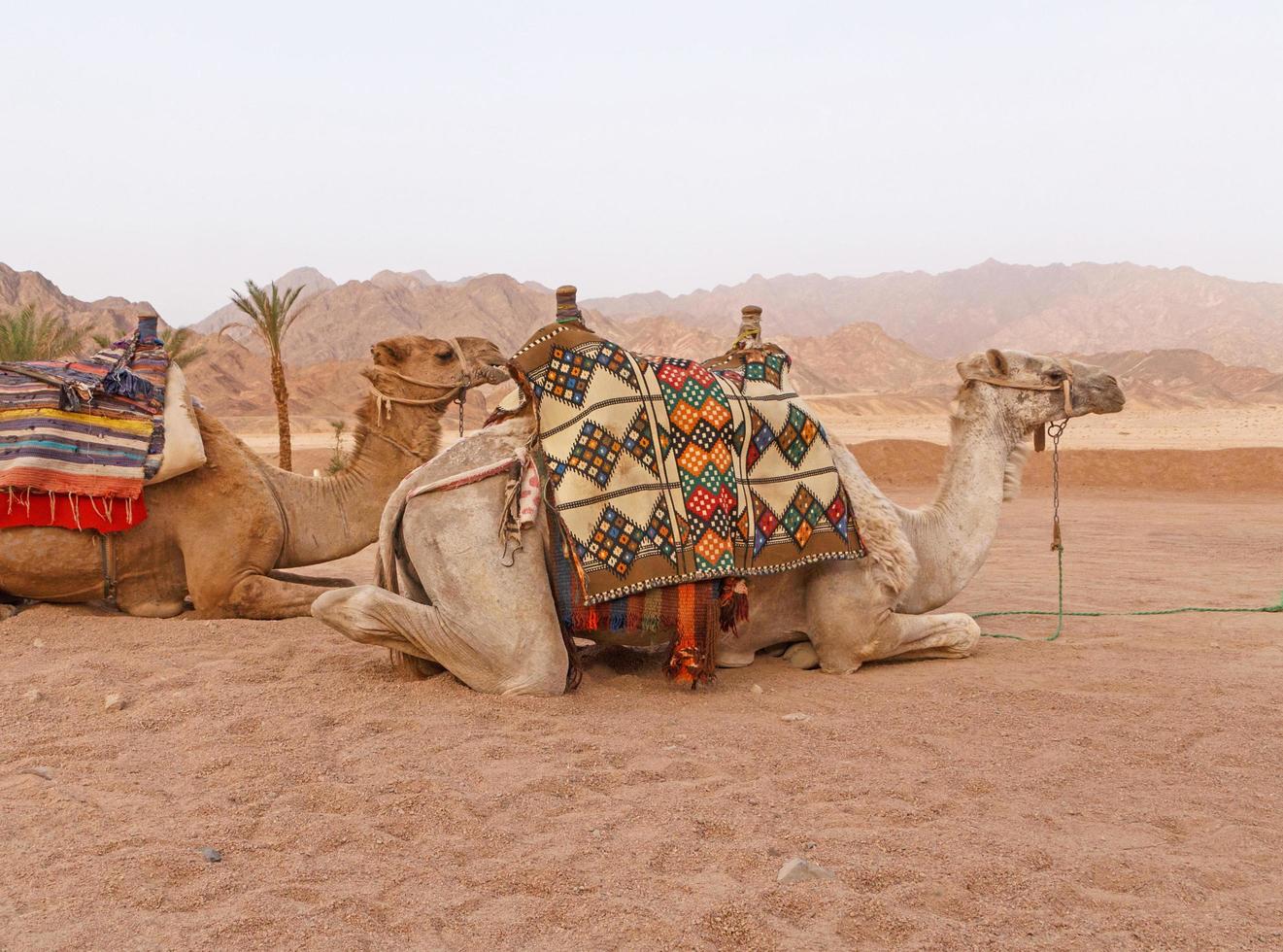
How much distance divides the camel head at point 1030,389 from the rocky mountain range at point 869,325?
9.0 inches

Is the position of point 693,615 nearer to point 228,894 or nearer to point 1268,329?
point 228,894

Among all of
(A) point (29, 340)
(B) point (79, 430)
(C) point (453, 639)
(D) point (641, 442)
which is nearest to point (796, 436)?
(D) point (641, 442)

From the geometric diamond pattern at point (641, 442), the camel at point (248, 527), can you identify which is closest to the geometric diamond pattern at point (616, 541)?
the geometric diamond pattern at point (641, 442)

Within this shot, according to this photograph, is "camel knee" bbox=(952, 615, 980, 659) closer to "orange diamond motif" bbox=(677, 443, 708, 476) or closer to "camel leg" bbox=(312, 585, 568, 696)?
"orange diamond motif" bbox=(677, 443, 708, 476)

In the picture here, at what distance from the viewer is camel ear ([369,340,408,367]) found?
6.43m

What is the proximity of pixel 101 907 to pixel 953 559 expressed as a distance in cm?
423

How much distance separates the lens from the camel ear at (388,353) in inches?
253

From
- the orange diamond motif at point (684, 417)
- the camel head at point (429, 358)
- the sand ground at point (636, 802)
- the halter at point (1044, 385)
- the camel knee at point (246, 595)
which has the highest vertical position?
the camel head at point (429, 358)

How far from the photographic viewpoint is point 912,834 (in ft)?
11.0

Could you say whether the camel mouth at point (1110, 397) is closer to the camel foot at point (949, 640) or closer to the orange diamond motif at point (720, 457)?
the camel foot at point (949, 640)

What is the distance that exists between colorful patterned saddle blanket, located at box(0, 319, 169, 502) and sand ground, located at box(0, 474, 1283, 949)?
91 cm

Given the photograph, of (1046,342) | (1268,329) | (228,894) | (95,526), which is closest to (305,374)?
(95,526)

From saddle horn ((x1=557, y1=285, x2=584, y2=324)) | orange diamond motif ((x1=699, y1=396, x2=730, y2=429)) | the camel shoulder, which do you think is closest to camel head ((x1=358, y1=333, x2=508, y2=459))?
saddle horn ((x1=557, y1=285, x2=584, y2=324))

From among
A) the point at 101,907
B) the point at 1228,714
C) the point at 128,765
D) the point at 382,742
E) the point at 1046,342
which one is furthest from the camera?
the point at 1046,342
